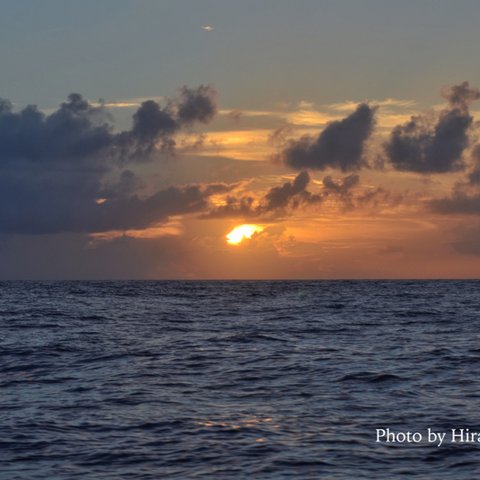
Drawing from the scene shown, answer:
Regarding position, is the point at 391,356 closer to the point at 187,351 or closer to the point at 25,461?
the point at 187,351

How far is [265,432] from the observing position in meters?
22.0

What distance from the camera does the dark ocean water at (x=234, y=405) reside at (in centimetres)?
1906

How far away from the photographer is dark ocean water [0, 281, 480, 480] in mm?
19062

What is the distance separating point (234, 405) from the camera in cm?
2609

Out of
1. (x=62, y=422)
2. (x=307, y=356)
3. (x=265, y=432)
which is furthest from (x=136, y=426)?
(x=307, y=356)

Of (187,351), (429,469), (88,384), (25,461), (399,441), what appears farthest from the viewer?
(187,351)

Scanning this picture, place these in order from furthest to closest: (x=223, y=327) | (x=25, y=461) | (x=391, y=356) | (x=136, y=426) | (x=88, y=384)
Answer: (x=223, y=327), (x=391, y=356), (x=88, y=384), (x=136, y=426), (x=25, y=461)

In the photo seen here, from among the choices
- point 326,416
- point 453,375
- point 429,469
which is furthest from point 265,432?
point 453,375

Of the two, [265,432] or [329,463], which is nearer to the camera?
[329,463]

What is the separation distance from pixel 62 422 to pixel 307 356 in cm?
1777

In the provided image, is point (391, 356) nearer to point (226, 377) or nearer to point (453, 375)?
point (453, 375)

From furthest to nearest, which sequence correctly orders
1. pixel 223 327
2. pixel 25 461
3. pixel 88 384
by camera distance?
pixel 223 327
pixel 88 384
pixel 25 461

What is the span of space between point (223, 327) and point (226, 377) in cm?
2784

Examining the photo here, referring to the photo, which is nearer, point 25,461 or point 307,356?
point 25,461
